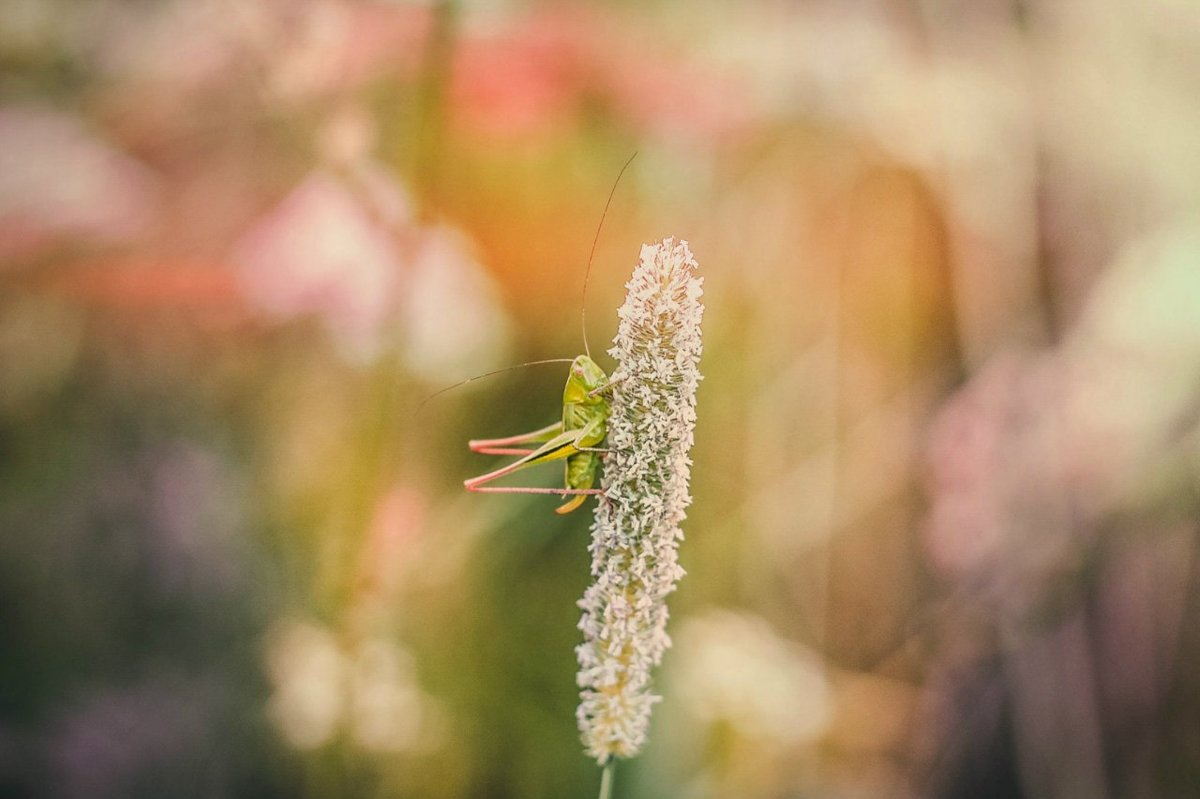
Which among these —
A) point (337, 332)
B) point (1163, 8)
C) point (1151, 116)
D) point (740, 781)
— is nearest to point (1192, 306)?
point (1151, 116)

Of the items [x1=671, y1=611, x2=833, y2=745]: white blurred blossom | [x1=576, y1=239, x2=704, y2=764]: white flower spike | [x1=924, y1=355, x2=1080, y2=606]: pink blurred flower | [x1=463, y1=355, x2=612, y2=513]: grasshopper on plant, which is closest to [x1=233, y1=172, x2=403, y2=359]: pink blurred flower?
[x1=463, y1=355, x2=612, y2=513]: grasshopper on plant

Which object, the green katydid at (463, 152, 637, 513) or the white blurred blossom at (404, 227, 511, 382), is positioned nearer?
the green katydid at (463, 152, 637, 513)

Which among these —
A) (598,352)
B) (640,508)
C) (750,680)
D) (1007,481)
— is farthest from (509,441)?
(1007,481)

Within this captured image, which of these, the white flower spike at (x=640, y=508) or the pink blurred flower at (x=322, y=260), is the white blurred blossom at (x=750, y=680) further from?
the pink blurred flower at (x=322, y=260)

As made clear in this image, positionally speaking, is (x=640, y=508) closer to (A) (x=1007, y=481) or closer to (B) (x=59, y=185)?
(A) (x=1007, y=481)

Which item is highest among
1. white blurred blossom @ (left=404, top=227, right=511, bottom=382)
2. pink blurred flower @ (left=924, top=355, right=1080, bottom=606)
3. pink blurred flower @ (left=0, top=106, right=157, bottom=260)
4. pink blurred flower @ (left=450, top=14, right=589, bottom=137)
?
pink blurred flower @ (left=450, top=14, right=589, bottom=137)

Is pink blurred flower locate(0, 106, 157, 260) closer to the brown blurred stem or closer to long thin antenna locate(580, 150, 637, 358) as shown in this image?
the brown blurred stem
